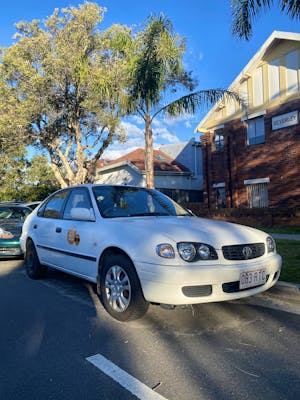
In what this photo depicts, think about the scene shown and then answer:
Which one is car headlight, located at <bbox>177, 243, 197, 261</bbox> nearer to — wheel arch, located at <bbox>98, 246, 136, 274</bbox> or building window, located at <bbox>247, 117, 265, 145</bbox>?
wheel arch, located at <bbox>98, 246, 136, 274</bbox>

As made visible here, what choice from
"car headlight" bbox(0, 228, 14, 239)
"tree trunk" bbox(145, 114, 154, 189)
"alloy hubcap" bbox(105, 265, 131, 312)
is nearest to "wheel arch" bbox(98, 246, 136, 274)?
"alloy hubcap" bbox(105, 265, 131, 312)

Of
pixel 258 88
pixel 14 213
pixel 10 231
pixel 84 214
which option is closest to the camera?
pixel 84 214

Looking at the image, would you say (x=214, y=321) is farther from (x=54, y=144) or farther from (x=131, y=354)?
Result: (x=54, y=144)

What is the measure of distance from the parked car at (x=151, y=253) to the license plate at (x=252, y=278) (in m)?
0.01

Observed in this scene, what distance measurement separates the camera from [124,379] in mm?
3027

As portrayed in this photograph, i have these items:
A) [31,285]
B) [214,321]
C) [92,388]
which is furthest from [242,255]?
[31,285]

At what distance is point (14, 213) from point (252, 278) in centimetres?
755

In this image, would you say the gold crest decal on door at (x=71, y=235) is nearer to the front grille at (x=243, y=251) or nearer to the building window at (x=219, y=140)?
the front grille at (x=243, y=251)

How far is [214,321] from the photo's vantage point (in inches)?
171

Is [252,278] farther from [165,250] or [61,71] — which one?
[61,71]

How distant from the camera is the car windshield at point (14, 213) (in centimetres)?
988

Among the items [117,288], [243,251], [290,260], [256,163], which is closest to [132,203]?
[117,288]

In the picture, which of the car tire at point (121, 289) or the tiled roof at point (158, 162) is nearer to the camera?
the car tire at point (121, 289)

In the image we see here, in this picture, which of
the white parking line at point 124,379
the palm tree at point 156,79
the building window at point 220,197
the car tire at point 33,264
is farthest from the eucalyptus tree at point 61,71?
the white parking line at point 124,379
